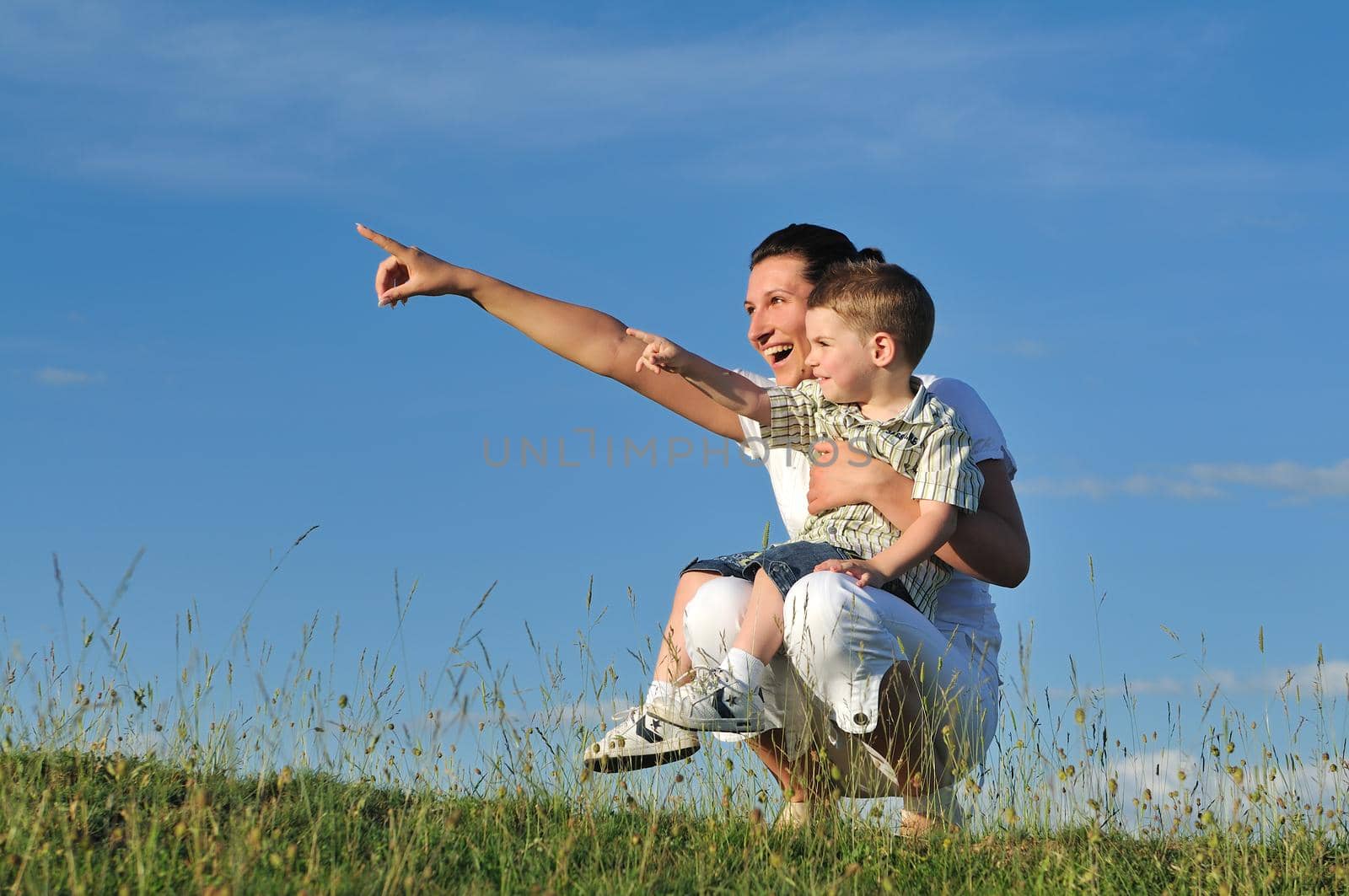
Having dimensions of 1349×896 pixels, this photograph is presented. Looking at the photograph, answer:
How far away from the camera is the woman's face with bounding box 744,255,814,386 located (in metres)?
6.13

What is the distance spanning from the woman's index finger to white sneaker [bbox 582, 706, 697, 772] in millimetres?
2406

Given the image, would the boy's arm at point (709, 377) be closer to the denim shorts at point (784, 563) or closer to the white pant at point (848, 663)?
the denim shorts at point (784, 563)

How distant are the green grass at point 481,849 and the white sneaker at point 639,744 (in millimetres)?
246

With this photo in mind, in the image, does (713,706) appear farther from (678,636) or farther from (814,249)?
(814,249)

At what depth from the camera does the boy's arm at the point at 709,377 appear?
17.1ft

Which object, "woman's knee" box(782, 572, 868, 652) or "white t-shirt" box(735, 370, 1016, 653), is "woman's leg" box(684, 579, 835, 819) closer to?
"woman's knee" box(782, 572, 868, 652)

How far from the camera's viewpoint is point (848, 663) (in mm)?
4836

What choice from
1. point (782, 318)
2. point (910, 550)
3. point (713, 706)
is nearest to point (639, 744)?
point (713, 706)

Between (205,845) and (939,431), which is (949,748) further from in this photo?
(205,845)

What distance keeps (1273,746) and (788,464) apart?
2.54 meters

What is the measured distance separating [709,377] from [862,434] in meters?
0.71

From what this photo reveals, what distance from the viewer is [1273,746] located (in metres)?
5.61

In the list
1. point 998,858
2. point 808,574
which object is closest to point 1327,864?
point 998,858

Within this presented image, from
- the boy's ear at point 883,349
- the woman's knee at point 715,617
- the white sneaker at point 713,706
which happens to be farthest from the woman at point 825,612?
the boy's ear at point 883,349
